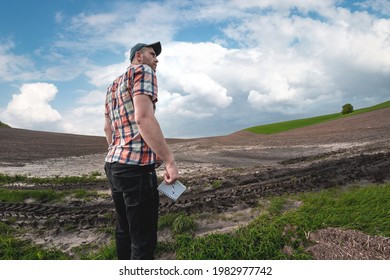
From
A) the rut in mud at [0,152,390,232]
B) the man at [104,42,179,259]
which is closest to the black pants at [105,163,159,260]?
the man at [104,42,179,259]

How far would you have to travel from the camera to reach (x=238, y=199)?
6699 mm

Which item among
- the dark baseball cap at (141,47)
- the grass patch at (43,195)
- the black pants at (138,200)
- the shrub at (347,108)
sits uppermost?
the shrub at (347,108)

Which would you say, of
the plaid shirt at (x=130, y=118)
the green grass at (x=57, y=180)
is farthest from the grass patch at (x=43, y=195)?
the plaid shirt at (x=130, y=118)

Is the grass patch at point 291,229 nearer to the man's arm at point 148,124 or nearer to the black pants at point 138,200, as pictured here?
the black pants at point 138,200

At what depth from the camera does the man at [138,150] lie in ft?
8.75

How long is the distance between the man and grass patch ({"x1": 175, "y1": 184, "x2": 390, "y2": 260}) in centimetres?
125

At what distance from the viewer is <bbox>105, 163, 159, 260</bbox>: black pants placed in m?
2.76

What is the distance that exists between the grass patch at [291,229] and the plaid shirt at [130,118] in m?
1.79

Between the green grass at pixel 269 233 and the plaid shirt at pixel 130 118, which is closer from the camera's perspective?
the plaid shirt at pixel 130 118

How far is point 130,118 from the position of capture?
9.34 ft

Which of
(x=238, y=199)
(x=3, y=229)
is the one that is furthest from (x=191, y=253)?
(x=3, y=229)

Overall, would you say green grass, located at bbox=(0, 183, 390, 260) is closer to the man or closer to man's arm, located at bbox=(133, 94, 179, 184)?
the man
